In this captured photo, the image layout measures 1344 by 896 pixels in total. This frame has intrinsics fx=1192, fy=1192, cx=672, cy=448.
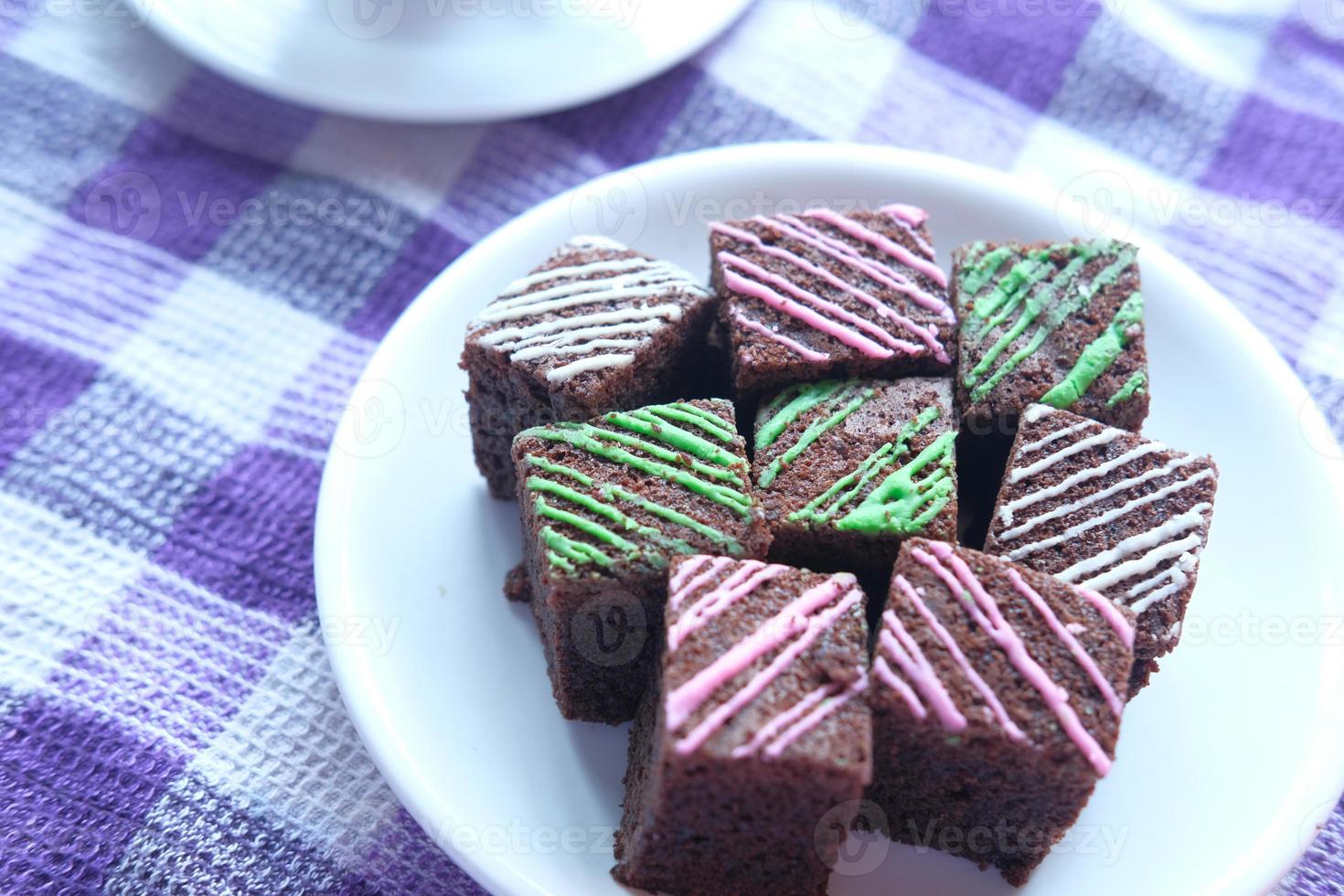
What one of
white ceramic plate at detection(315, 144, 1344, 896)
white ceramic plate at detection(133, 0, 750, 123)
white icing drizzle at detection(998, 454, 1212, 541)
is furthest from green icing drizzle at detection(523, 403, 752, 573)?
white ceramic plate at detection(133, 0, 750, 123)

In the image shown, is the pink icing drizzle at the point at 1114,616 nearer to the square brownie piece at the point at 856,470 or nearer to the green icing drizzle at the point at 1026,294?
the square brownie piece at the point at 856,470

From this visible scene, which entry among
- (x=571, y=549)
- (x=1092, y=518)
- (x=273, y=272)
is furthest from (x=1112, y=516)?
(x=273, y=272)

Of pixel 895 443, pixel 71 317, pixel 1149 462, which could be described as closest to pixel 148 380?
pixel 71 317

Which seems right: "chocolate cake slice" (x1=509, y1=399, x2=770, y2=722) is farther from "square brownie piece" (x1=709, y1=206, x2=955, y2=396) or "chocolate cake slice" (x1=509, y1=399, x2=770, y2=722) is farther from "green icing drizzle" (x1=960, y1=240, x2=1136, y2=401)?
"green icing drizzle" (x1=960, y1=240, x2=1136, y2=401)

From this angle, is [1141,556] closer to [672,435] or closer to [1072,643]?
[1072,643]

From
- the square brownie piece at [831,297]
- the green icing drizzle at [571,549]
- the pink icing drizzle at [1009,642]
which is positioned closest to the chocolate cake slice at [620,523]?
the green icing drizzle at [571,549]
